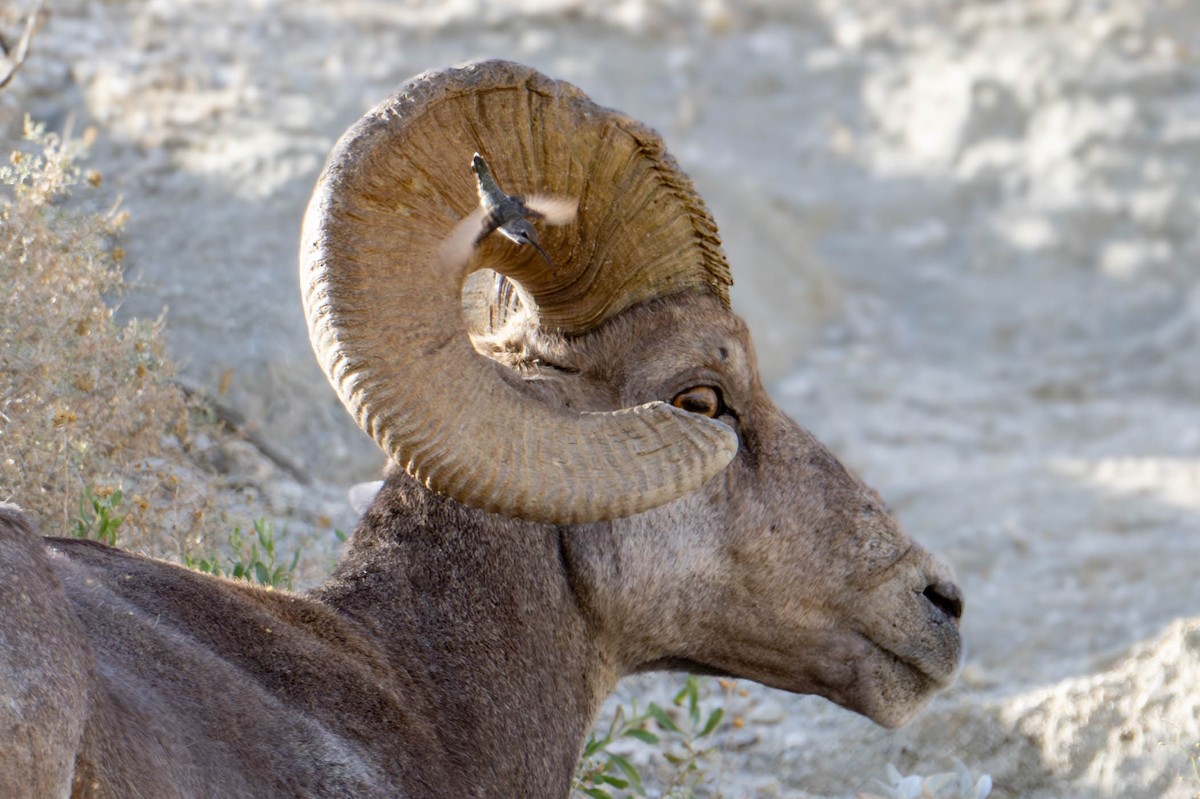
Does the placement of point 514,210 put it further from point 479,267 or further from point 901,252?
point 901,252

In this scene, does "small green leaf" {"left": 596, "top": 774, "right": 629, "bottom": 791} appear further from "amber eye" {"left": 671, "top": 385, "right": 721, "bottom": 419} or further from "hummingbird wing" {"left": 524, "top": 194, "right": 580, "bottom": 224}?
"hummingbird wing" {"left": 524, "top": 194, "right": 580, "bottom": 224}

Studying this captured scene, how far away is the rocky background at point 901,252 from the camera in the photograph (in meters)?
6.59

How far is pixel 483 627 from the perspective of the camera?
402 centimetres

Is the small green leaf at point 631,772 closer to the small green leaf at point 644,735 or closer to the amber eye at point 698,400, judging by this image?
the small green leaf at point 644,735

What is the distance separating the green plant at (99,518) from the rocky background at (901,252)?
5.01 ft

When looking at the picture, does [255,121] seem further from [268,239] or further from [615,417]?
[615,417]

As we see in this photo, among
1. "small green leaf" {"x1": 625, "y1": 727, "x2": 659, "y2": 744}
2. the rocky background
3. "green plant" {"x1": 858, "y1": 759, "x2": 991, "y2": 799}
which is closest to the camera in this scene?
"green plant" {"x1": 858, "y1": 759, "x2": 991, "y2": 799}

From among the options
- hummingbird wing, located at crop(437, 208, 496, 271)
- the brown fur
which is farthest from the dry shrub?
hummingbird wing, located at crop(437, 208, 496, 271)

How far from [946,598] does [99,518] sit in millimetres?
2803

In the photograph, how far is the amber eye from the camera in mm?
4285

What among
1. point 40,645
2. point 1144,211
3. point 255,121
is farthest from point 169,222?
point 1144,211

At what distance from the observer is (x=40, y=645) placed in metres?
3.08

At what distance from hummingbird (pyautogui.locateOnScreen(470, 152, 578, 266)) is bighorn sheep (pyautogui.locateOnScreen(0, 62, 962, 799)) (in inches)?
2.0

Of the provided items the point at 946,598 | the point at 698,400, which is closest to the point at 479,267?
the point at 698,400
